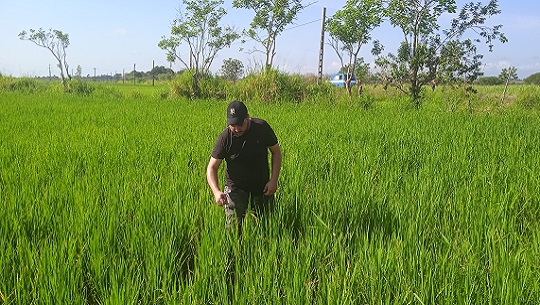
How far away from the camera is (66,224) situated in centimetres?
223

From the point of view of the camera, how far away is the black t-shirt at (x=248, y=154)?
229 cm

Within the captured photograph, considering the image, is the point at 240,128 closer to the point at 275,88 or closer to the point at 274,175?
the point at 274,175

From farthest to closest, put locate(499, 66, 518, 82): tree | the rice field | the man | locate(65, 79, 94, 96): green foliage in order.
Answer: locate(65, 79, 94, 96): green foliage → locate(499, 66, 518, 82): tree → the man → the rice field

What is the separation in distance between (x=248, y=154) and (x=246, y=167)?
0.30ft

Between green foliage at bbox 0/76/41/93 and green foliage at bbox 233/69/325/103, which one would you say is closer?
green foliage at bbox 233/69/325/103

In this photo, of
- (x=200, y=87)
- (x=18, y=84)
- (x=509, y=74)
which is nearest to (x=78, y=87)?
(x=18, y=84)

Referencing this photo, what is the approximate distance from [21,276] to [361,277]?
140 cm

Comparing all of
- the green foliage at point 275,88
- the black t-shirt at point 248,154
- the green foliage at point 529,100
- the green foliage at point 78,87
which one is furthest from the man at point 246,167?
the green foliage at point 78,87

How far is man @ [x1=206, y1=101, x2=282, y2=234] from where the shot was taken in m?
2.29

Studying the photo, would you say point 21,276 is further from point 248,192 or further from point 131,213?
point 248,192

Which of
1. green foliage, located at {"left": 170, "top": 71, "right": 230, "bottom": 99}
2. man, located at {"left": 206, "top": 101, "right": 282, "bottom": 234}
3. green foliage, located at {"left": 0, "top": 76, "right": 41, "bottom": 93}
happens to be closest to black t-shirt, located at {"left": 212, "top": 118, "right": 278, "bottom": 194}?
man, located at {"left": 206, "top": 101, "right": 282, "bottom": 234}

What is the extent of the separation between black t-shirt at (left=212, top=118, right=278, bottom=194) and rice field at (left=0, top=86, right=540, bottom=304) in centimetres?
21

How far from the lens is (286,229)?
Answer: 223 centimetres

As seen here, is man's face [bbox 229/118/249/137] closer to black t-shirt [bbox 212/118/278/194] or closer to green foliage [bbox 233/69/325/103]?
black t-shirt [bbox 212/118/278/194]
